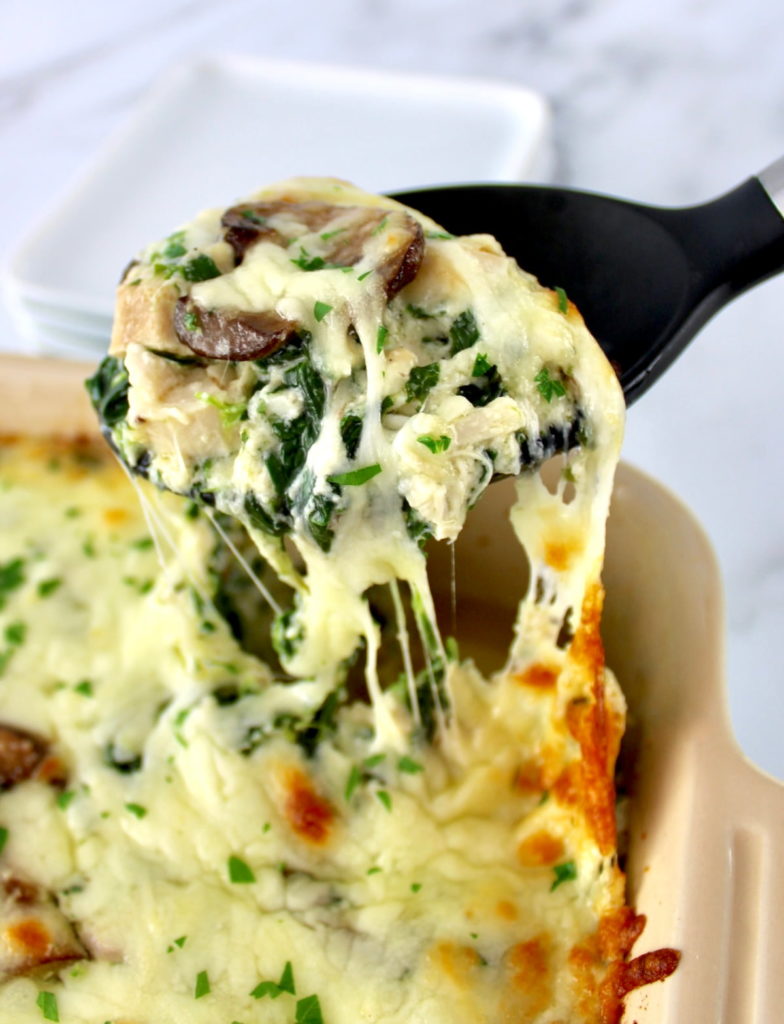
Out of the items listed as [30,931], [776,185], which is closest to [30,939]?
[30,931]

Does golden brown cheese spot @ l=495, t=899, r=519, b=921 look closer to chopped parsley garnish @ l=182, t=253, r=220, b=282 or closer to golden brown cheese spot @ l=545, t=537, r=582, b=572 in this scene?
golden brown cheese spot @ l=545, t=537, r=582, b=572

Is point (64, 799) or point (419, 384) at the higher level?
point (419, 384)

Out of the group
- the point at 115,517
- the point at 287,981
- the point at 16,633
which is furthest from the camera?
the point at 115,517

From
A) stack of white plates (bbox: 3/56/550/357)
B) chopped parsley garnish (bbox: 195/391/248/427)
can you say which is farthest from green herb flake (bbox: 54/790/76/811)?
stack of white plates (bbox: 3/56/550/357)

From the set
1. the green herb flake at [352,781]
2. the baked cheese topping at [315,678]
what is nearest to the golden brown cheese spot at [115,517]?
the baked cheese topping at [315,678]

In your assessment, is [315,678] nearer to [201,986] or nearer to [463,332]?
[201,986]

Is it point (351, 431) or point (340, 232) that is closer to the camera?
point (351, 431)

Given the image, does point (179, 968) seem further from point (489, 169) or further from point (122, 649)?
point (489, 169)

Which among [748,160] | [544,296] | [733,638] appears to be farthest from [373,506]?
[748,160]
